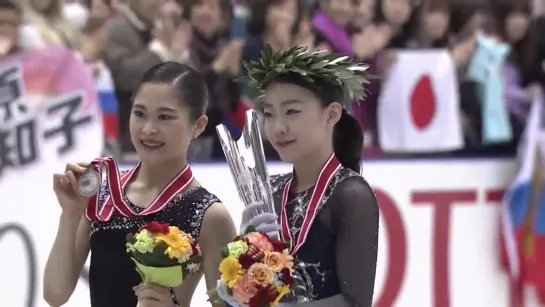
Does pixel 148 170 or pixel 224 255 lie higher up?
pixel 148 170

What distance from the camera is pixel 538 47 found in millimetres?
5582

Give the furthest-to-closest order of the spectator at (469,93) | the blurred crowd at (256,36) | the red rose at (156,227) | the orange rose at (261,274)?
the spectator at (469,93) → the blurred crowd at (256,36) → the red rose at (156,227) → the orange rose at (261,274)

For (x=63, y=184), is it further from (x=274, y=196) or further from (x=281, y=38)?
(x=281, y=38)

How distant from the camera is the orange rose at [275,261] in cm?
185

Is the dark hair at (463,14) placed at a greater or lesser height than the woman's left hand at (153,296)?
greater

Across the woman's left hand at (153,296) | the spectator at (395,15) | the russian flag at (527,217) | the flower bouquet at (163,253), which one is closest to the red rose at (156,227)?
the flower bouquet at (163,253)

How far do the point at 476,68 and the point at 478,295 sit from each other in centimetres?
121

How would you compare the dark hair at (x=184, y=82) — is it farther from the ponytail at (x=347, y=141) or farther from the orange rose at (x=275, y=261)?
the orange rose at (x=275, y=261)

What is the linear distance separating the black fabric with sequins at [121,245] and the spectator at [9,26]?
98.7 inches

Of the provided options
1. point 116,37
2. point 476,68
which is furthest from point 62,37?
point 476,68

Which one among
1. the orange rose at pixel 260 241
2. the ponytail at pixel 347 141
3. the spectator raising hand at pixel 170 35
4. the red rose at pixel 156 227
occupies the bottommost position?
the orange rose at pixel 260 241

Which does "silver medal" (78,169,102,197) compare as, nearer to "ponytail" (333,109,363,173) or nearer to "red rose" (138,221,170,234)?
"red rose" (138,221,170,234)

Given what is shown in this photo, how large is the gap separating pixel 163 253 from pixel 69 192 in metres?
0.34

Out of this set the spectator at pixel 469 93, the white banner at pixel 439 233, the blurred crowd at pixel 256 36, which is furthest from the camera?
the spectator at pixel 469 93
